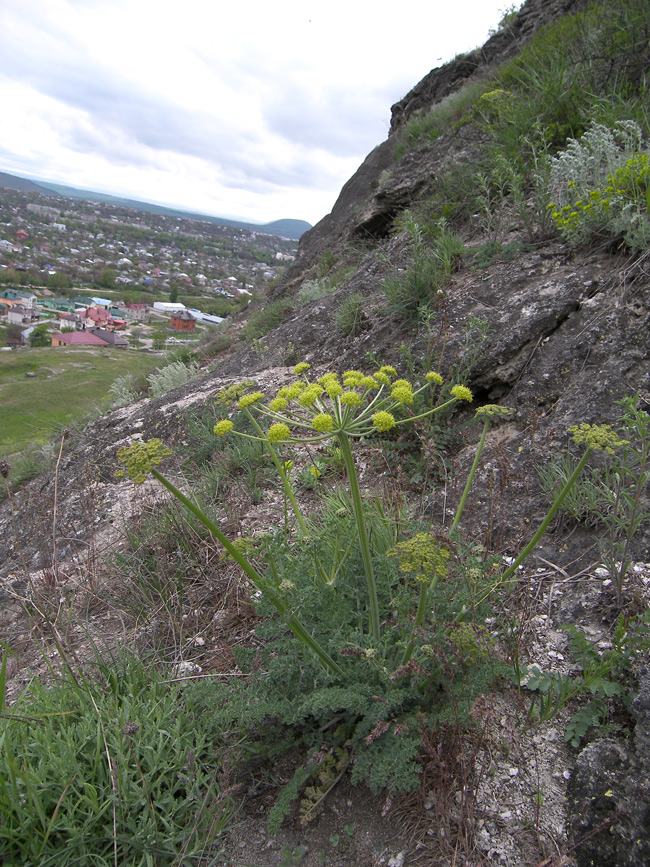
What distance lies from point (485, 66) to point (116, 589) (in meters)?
13.2

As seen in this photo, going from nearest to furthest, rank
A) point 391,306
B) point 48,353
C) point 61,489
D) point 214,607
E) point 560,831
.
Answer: point 560,831, point 214,607, point 391,306, point 61,489, point 48,353

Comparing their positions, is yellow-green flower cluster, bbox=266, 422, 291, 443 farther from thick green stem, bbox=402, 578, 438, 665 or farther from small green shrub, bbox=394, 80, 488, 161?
small green shrub, bbox=394, 80, 488, 161

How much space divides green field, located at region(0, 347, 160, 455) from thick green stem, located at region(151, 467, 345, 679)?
754 cm

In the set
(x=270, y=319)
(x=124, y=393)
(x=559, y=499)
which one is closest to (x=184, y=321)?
(x=124, y=393)

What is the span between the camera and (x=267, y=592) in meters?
1.46

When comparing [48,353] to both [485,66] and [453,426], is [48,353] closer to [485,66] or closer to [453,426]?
[485,66]

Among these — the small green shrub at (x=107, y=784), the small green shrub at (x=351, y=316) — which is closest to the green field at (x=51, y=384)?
the small green shrub at (x=351, y=316)

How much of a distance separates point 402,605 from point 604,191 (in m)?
3.74

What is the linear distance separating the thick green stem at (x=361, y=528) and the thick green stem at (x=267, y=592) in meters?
0.19

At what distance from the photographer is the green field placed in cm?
1294

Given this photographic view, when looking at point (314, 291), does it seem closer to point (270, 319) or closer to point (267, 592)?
point (270, 319)

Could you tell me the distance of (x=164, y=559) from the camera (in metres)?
2.99

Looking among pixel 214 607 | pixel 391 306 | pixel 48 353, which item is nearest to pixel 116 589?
pixel 214 607

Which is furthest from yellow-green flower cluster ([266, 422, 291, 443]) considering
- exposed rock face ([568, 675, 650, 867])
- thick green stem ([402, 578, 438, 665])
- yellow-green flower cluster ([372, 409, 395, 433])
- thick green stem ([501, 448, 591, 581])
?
exposed rock face ([568, 675, 650, 867])
